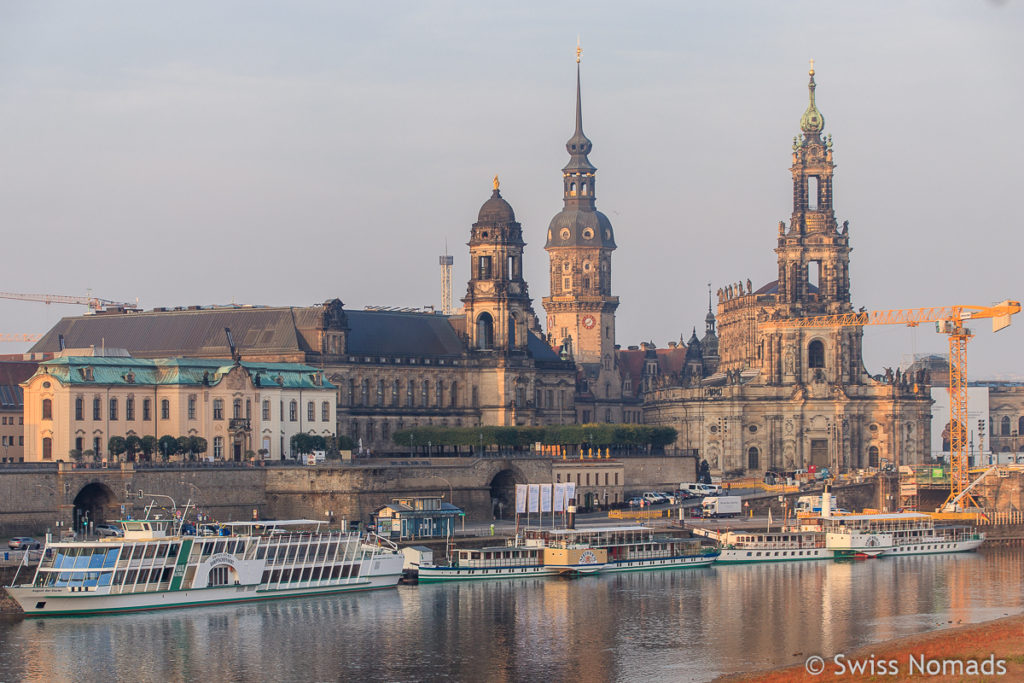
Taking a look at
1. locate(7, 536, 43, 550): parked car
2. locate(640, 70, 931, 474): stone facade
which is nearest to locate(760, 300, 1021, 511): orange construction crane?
locate(640, 70, 931, 474): stone facade

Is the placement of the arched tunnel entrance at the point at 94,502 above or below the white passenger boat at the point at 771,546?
above

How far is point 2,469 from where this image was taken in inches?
4815

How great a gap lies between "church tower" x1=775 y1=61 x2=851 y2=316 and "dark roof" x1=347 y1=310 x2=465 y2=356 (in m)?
36.9

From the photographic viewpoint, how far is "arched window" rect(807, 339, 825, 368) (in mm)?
195500

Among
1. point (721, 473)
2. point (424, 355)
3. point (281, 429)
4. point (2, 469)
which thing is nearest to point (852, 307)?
point (721, 473)

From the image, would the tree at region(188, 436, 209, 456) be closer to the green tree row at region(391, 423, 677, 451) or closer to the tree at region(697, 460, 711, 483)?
the green tree row at region(391, 423, 677, 451)

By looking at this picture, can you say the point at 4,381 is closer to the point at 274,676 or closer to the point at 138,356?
the point at 138,356

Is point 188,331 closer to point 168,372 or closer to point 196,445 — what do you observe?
point 168,372

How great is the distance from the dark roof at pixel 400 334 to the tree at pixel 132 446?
109 ft

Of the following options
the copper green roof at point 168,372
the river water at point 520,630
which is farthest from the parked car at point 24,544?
the copper green roof at point 168,372

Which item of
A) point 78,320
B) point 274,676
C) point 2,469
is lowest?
point 274,676

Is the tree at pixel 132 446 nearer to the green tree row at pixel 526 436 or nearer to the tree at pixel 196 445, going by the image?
the tree at pixel 196 445

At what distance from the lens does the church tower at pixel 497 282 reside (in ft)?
561

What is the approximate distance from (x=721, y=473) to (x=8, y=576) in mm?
102450
